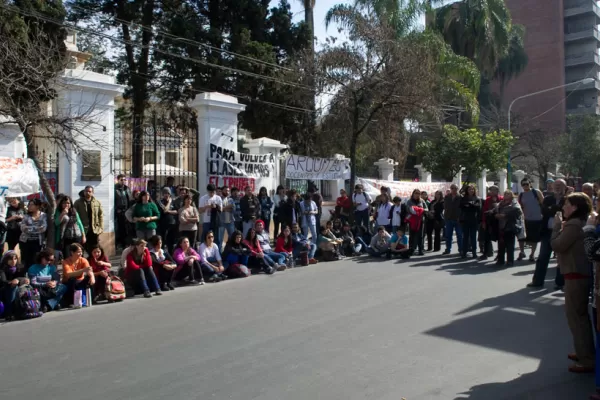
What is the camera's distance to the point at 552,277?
10.7 meters

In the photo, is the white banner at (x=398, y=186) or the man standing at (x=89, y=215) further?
the white banner at (x=398, y=186)

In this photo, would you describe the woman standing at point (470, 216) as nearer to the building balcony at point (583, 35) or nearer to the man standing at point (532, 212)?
the man standing at point (532, 212)

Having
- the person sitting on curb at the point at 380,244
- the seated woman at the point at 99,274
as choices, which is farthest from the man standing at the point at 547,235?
the seated woman at the point at 99,274

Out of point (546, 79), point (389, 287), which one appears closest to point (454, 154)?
point (389, 287)

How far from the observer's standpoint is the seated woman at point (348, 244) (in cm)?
1448

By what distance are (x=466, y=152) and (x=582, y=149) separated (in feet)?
81.0

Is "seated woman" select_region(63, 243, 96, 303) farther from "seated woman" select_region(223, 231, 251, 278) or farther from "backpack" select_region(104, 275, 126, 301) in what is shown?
"seated woman" select_region(223, 231, 251, 278)

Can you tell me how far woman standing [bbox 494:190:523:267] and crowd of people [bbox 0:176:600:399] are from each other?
0.02 metres

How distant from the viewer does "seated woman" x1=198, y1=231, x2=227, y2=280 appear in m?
11.0

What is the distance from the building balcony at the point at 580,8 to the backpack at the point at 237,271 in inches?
2670

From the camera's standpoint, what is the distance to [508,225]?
12125 mm

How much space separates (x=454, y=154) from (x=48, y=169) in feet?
52.4

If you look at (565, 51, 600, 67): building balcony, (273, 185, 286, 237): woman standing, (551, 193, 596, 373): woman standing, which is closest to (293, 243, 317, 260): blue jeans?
(273, 185, 286, 237): woman standing

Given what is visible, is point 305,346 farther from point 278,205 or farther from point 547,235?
point 278,205
